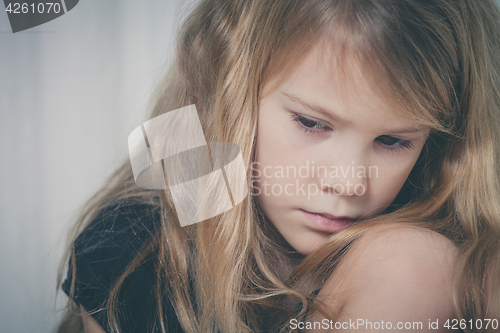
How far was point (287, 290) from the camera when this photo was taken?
0.42m

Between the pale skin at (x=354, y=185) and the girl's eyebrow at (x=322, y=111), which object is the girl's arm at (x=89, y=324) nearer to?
the pale skin at (x=354, y=185)

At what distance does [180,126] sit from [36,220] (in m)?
0.29

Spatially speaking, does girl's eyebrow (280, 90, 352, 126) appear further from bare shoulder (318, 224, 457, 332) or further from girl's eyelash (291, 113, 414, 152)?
bare shoulder (318, 224, 457, 332)

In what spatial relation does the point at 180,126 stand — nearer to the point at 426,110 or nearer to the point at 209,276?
the point at 209,276

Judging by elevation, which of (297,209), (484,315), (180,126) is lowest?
(484,315)

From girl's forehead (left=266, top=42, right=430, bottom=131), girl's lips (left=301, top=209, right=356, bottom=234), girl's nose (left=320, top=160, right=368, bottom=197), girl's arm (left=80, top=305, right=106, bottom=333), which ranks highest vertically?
girl's forehead (left=266, top=42, right=430, bottom=131)

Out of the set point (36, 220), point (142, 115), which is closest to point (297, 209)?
point (142, 115)

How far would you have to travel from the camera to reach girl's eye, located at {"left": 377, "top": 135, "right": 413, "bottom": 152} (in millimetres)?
408

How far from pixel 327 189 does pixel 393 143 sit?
0.10m

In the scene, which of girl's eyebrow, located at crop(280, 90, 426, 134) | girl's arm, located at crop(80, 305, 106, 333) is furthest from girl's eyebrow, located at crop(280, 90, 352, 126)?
girl's arm, located at crop(80, 305, 106, 333)

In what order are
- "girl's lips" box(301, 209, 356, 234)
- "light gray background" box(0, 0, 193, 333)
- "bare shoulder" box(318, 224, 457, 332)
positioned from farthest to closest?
"light gray background" box(0, 0, 193, 333), "girl's lips" box(301, 209, 356, 234), "bare shoulder" box(318, 224, 457, 332)

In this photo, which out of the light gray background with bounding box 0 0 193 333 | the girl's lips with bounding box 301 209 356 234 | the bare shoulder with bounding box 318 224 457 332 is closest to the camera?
the bare shoulder with bounding box 318 224 457 332

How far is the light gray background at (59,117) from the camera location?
527 millimetres
